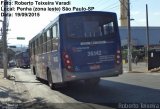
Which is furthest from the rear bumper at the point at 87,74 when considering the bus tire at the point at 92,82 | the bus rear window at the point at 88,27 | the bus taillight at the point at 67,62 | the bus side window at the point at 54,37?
the bus tire at the point at 92,82

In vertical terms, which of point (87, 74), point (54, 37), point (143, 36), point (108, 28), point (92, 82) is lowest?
point (92, 82)

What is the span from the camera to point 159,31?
112 m

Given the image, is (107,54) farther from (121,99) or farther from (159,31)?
(159,31)

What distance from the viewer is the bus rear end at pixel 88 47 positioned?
17859 millimetres

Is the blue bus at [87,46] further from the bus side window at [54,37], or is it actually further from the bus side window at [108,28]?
the bus side window at [54,37]

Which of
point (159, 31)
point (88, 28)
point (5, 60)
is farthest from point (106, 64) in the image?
point (159, 31)

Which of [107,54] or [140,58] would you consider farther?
[140,58]

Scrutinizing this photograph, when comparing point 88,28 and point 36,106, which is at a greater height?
point 88,28

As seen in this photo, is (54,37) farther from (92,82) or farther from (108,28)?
(92,82)

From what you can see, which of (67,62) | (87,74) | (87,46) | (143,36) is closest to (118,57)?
(87,46)

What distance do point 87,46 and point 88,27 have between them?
81cm

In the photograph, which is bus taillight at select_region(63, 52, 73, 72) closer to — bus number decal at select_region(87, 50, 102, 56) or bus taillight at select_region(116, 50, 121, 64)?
bus number decal at select_region(87, 50, 102, 56)

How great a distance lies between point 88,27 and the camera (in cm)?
1827

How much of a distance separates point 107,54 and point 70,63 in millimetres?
1602
